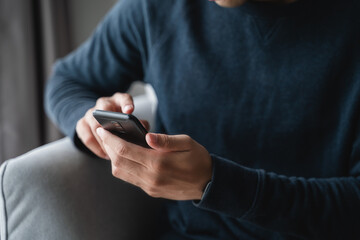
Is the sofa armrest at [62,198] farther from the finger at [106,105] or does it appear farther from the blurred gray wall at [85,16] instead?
the blurred gray wall at [85,16]

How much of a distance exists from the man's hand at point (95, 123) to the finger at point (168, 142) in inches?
6.4

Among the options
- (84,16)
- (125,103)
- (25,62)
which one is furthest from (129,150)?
(84,16)

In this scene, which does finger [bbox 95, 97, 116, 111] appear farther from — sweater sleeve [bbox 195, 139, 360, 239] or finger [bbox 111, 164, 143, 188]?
sweater sleeve [bbox 195, 139, 360, 239]

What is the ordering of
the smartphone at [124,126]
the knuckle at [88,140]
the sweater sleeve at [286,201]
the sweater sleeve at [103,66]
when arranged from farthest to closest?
the sweater sleeve at [103,66]
the knuckle at [88,140]
the sweater sleeve at [286,201]
the smartphone at [124,126]

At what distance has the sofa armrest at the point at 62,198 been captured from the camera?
0.65 m

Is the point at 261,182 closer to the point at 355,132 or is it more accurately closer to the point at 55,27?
the point at 355,132

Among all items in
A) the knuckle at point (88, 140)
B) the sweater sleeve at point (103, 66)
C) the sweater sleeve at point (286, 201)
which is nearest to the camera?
the sweater sleeve at point (286, 201)

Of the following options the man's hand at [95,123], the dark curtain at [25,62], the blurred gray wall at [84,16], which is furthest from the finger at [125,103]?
the blurred gray wall at [84,16]

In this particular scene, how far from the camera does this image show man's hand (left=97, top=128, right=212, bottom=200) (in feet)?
1.75

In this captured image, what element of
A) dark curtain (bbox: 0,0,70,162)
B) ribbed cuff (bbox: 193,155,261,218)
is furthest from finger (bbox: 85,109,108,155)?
dark curtain (bbox: 0,0,70,162)

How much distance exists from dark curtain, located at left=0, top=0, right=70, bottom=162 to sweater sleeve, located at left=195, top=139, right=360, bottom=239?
3.50 feet

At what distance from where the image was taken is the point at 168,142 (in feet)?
1.69

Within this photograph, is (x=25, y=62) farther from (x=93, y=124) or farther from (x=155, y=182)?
(x=155, y=182)

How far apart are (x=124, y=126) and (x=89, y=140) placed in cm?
22
